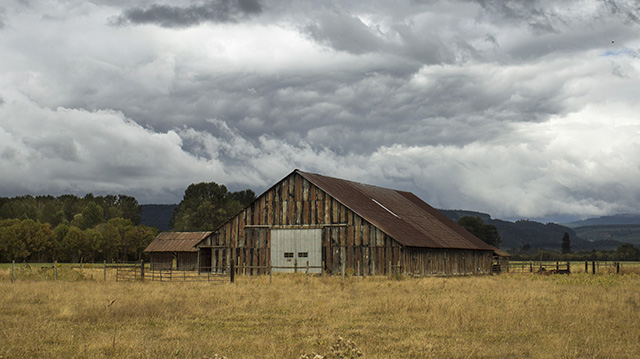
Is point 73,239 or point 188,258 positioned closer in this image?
point 188,258

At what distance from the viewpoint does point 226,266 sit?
46.9 m

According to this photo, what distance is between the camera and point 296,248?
147ft

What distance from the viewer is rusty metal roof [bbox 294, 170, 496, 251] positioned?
1738 inches

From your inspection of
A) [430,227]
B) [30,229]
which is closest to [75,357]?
[430,227]

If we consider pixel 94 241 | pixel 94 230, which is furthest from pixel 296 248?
pixel 94 230

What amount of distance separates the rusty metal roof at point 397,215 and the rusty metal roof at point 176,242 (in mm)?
21801

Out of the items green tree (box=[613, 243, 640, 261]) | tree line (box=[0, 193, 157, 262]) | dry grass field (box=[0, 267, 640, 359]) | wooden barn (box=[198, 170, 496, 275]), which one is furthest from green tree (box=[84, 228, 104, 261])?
green tree (box=[613, 243, 640, 261])

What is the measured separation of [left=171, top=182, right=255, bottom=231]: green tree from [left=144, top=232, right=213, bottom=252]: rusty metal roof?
41.4m

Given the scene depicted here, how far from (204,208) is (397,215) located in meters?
68.4

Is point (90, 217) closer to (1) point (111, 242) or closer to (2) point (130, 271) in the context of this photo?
(1) point (111, 242)

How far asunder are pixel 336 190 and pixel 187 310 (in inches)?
1095

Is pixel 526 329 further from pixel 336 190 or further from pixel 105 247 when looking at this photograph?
pixel 105 247

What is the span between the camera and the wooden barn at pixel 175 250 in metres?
67.8

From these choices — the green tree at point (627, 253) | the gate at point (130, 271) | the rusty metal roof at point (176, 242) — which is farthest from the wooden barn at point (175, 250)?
the green tree at point (627, 253)
